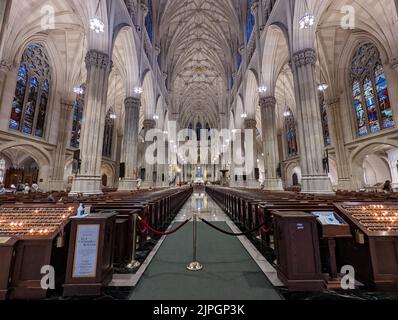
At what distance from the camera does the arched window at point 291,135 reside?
1002 inches

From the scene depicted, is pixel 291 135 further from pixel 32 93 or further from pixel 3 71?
pixel 3 71

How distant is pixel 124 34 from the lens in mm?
12539

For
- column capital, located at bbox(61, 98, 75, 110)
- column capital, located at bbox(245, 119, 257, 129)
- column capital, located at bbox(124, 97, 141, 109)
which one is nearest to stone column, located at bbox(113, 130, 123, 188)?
column capital, located at bbox(61, 98, 75, 110)

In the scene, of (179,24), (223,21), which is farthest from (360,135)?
(179,24)

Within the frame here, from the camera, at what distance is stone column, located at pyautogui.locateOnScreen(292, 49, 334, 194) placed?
8.20 metres

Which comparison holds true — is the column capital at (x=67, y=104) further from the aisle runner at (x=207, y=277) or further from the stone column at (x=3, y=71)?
the aisle runner at (x=207, y=277)

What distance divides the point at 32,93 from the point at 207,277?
65.3 feet

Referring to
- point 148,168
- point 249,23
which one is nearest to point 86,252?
point 148,168

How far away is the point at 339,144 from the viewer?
1609cm

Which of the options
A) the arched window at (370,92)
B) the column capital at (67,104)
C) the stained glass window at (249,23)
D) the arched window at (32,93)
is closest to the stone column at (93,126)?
the arched window at (32,93)

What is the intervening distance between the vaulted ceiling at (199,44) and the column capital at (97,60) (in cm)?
1449

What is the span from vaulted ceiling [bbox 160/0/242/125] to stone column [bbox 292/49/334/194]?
1379 centimetres

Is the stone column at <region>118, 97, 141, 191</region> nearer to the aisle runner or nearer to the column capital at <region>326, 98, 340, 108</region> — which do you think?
the aisle runner

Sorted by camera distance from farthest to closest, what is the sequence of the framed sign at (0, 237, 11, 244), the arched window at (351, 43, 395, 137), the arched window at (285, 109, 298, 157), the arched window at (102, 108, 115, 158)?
the arched window at (285, 109, 298, 157)
the arched window at (102, 108, 115, 158)
the arched window at (351, 43, 395, 137)
the framed sign at (0, 237, 11, 244)
